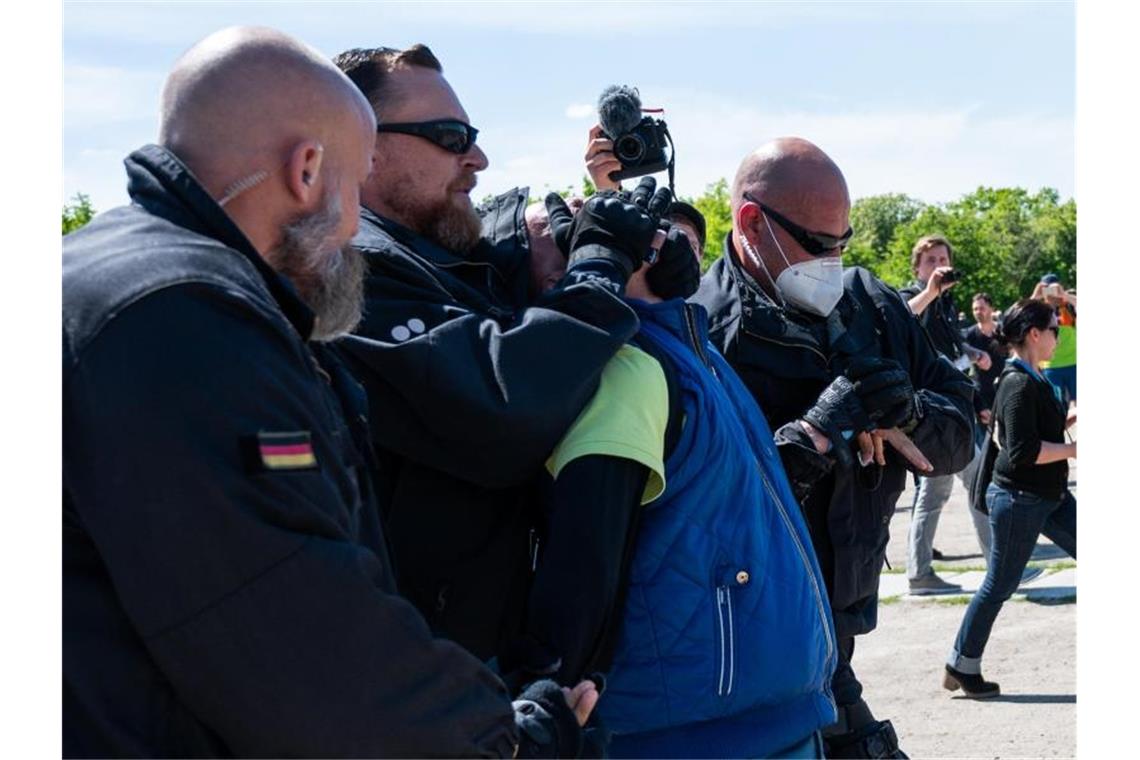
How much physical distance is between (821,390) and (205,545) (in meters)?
2.42

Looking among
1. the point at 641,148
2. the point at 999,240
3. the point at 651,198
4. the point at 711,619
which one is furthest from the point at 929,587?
the point at 999,240

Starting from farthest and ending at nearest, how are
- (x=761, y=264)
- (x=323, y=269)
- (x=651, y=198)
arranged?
(x=761, y=264), (x=651, y=198), (x=323, y=269)

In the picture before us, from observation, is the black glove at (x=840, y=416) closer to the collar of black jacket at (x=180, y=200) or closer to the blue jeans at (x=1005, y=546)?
the collar of black jacket at (x=180, y=200)

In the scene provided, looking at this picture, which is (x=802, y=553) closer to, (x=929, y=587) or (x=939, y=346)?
(x=939, y=346)

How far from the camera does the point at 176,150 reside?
1.95 meters

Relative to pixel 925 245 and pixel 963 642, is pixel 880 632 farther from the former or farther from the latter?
pixel 925 245

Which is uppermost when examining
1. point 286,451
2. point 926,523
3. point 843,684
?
point 286,451

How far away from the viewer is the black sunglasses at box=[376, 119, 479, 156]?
297cm

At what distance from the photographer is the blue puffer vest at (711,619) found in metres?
2.64

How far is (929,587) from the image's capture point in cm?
943

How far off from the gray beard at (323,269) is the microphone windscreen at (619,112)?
48.9 inches

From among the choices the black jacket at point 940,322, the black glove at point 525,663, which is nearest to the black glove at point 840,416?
the black glove at point 525,663

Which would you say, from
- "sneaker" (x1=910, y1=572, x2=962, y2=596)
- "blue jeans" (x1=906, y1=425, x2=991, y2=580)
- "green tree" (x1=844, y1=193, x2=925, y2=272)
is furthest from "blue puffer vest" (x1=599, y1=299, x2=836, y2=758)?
"green tree" (x1=844, y1=193, x2=925, y2=272)
